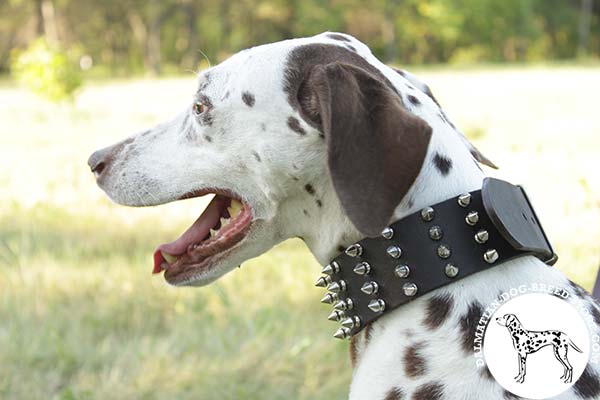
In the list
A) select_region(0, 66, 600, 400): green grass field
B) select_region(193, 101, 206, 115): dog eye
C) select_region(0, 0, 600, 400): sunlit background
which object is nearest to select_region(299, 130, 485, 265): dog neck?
select_region(193, 101, 206, 115): dog eye

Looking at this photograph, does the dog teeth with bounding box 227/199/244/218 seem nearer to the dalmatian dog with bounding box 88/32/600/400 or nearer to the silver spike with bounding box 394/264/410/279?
the dalmatian dog with bounding box 88/32/600/400

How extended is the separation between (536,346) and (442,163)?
48 cm

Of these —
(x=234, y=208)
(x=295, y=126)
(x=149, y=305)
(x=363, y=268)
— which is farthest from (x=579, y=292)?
(x=149, y=305)

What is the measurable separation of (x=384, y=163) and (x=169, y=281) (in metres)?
0.91

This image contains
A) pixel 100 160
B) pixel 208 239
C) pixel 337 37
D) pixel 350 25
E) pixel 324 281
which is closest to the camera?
pixel 324 281

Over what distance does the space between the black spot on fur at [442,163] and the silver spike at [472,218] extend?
15 centimetres

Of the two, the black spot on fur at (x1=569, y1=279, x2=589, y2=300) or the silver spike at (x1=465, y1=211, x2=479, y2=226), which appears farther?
the black spot on fur at (x1=569, y1=279, x2=589, y2=300)

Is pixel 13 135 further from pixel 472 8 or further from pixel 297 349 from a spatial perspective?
pixel 472 8

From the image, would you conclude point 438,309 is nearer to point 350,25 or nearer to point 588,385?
point 588,385

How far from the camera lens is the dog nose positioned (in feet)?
9.00

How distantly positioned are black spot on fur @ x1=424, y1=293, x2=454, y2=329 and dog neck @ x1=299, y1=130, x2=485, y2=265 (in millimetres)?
210

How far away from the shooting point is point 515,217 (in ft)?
6.70

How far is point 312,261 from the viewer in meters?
5.57

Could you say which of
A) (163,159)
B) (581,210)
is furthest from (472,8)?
(163,159)
